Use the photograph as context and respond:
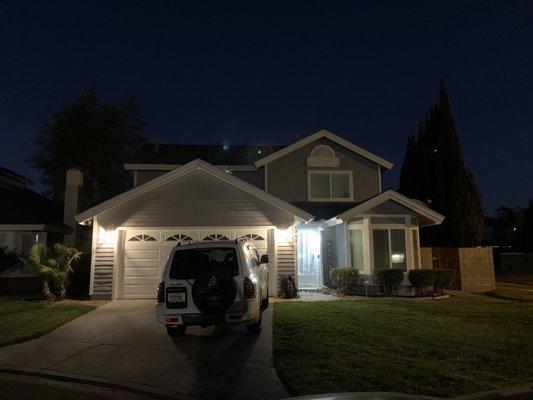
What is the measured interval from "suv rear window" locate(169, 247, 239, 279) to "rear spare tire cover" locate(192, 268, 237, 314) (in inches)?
9.6

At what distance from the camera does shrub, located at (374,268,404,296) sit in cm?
1459

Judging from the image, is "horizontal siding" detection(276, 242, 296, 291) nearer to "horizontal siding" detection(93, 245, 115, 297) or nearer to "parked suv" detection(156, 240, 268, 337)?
"horizontal siding" detection(93, 245, 115, 297)

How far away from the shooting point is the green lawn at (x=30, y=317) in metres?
9.04

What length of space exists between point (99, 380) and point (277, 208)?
9.29 m

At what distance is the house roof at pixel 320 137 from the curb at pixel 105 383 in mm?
13410

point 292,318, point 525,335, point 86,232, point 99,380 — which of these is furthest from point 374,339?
point 86,232

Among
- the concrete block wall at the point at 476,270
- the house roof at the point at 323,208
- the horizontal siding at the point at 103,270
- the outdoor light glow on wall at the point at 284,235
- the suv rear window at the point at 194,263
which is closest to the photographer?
the suv rear window at the point at 194,263

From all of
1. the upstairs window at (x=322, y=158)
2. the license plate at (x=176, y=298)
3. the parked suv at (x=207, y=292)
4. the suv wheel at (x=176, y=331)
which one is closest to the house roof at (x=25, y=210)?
the suv wheel at (x=176, y=331)

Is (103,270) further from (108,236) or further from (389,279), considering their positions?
(389,279)

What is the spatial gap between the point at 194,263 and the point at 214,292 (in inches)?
33.2

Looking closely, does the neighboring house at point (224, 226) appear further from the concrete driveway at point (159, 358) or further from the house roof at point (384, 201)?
the concrete driveway at point (159, 358)

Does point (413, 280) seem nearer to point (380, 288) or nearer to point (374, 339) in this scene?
point (380, 288)

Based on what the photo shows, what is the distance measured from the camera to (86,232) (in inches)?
857

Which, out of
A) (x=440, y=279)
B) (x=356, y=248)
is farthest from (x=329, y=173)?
(x=440, y=279)
